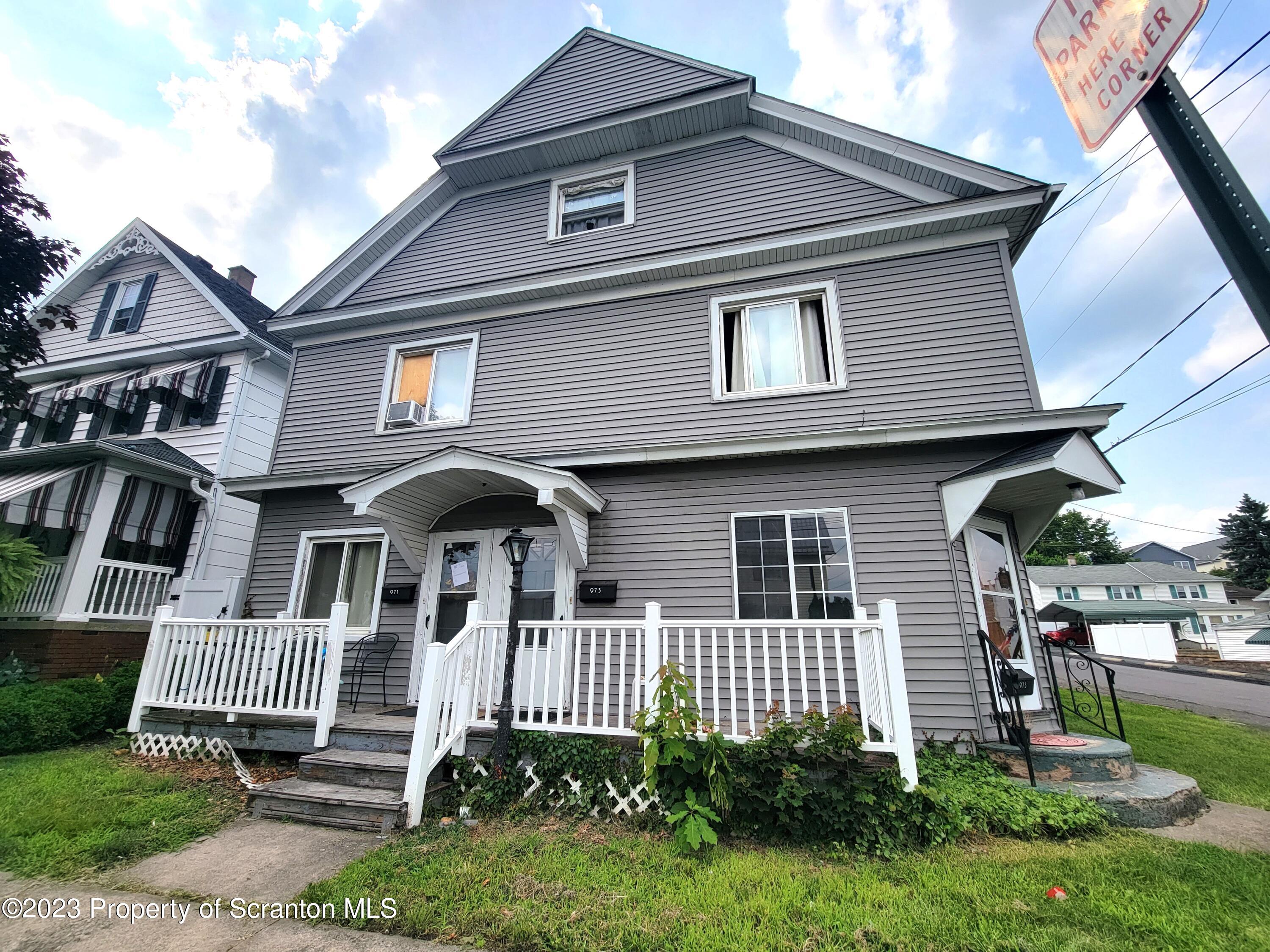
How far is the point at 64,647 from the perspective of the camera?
7586 mm

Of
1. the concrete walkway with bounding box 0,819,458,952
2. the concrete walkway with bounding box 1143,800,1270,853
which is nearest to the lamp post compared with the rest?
the concrete walkway with bounding box 0,819,458,952

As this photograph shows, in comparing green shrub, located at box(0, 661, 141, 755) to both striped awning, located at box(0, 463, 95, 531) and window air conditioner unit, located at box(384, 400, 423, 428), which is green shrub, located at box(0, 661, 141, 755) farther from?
window air conditioner unit, located at box(384, 400, 423, 428)

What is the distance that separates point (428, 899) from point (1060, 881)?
12.4 feet

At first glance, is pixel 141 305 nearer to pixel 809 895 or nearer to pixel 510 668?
pixel 510 668

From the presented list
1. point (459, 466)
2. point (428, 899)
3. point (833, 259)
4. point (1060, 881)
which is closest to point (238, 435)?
point (459, 466)

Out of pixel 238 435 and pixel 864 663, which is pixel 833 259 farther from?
pixel 238 435

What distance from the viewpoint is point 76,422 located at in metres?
11.0

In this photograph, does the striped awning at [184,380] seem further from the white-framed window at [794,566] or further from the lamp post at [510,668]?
the white-framed window at [794,566]

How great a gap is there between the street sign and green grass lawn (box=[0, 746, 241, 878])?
6636 mm

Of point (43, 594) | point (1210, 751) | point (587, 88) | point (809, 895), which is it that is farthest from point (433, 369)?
point (1210, 751)

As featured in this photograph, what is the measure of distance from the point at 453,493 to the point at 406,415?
181cm

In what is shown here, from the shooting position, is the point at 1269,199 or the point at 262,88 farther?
the point at 262,88

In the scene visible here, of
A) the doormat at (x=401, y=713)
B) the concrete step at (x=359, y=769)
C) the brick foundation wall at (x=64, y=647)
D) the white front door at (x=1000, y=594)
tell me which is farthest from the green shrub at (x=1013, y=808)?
the brick foundation wall at (x=64, y=647)

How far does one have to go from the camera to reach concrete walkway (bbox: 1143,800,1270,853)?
3836 millimetres
